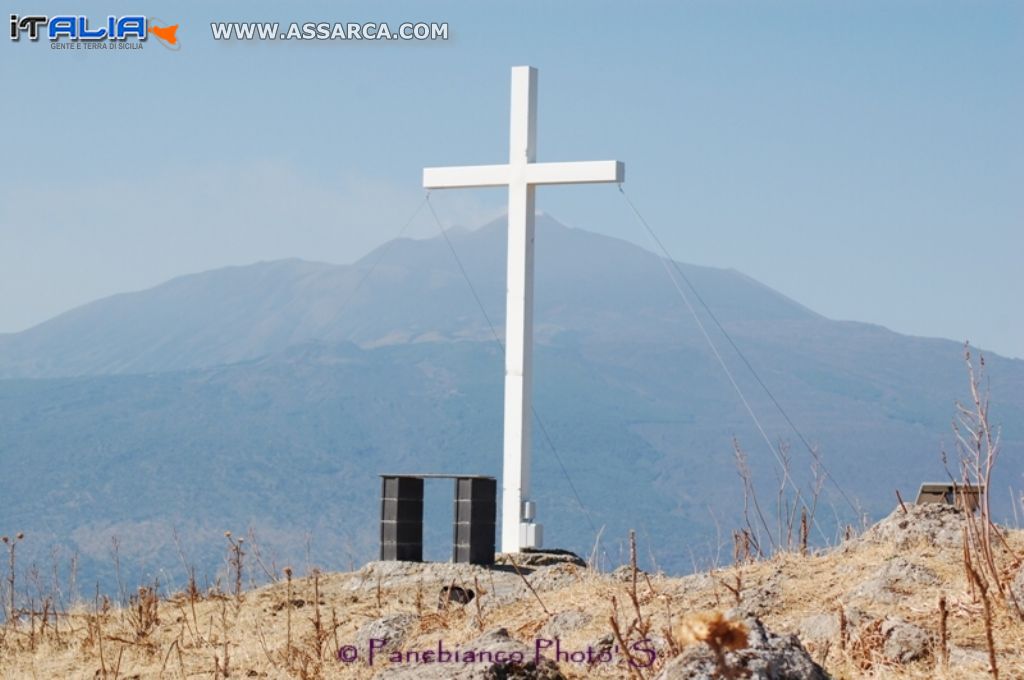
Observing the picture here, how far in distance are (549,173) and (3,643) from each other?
6573mm

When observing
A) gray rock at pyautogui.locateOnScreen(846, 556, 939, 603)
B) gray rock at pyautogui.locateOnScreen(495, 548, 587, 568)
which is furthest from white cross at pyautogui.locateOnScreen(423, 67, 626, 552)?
gray rock at pyautogui.locateOnScreen(846, 556, 939, 603)

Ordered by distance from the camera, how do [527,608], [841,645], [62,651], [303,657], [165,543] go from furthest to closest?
[165,543]
[62,651]
[527,608]
[303,657]
[841,645]

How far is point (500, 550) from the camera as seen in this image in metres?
16.6

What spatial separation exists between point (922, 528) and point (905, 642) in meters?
2.99

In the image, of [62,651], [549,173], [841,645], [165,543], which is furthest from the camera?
[165,543]

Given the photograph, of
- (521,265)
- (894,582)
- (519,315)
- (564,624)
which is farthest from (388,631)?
(521,265)

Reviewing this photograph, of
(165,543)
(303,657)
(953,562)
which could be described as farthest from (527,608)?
(165,543)

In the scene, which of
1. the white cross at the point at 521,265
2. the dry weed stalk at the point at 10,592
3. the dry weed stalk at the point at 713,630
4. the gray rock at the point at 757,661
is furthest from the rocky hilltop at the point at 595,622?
the white cross at the point at 521,265

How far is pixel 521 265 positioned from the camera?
1642 cm

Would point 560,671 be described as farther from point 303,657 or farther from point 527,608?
point 527,608

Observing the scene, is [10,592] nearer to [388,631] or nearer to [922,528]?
[388,631]

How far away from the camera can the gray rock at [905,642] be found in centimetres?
811

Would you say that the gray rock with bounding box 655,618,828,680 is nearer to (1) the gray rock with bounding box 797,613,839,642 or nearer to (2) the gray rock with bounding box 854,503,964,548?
(1) the gray rock with bounding box 797,613,839,642

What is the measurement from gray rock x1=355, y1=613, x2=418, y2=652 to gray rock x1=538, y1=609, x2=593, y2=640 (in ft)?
2.84
